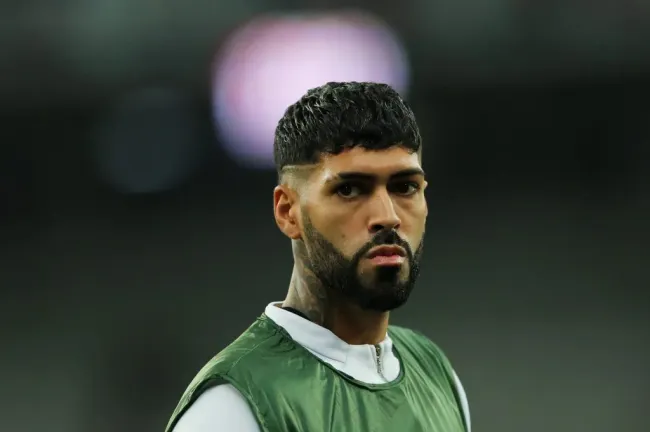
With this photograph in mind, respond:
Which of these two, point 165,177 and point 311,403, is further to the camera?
point 165,177

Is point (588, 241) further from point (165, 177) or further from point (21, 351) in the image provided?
point (21, 351)

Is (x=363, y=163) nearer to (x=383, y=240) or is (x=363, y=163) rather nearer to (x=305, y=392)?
(x=383, y=240)

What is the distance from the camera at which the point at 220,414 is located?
1.03m

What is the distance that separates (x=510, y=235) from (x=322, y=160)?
7.30 feet

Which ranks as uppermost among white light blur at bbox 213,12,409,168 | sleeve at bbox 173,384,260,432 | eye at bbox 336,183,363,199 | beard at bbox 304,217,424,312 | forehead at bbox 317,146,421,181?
white light blur at bbox 213,12,409,168

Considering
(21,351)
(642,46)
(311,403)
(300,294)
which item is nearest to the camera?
(311,403)

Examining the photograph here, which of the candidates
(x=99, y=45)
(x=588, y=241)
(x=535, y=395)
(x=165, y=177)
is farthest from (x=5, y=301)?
(x=588, y=241)

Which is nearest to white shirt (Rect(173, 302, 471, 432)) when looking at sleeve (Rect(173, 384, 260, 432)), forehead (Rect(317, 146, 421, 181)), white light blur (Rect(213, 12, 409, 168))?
sleeve (Rect(173, 384, 260, 432))

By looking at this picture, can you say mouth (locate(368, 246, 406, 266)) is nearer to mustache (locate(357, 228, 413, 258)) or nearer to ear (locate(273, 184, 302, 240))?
mustache (locate(357, 228, 413, 258))

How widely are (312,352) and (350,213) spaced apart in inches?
8.0

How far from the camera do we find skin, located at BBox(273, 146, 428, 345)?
1086mm

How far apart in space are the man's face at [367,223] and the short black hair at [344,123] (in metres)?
0.01

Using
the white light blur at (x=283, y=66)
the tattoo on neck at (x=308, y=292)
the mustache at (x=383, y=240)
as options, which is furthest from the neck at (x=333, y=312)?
the white light blur at (x=283, y=66)

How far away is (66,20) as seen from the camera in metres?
3.08
